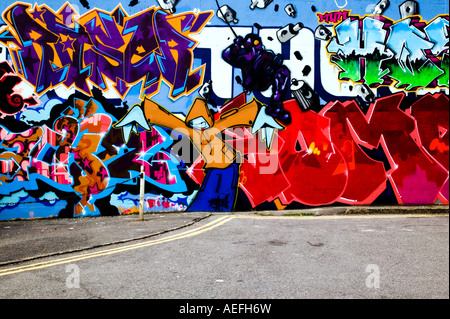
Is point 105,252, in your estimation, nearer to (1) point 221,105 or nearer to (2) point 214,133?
(2) point 214,133

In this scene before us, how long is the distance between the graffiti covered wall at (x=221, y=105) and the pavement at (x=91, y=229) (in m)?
0.63

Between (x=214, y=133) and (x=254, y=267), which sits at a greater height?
(x=214, y=133)

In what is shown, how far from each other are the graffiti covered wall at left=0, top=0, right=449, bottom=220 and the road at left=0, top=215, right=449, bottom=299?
11.0ft

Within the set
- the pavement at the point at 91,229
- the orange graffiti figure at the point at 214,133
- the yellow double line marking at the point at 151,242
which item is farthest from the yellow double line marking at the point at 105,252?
the orange graffiti figure at the point at 214,133

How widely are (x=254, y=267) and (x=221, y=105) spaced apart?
250 inches

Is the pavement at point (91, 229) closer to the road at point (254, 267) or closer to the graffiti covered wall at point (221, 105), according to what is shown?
the road at point (254, 267)

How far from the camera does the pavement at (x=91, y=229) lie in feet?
22.2

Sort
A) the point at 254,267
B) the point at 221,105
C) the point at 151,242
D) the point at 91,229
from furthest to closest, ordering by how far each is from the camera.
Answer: the point at 221,105
the point at 91,229
the point at 151,242
the point at 254,267

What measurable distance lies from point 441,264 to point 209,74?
290 inches

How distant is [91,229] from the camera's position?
859 cm

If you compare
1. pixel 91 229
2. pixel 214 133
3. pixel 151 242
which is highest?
pixel 214 133

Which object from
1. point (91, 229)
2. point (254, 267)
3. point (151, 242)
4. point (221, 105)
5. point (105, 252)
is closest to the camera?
point (254, 267)

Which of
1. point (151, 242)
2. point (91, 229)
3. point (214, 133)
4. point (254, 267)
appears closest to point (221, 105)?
point (214, 133)

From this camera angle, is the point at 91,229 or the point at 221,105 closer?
the point at 91,229
